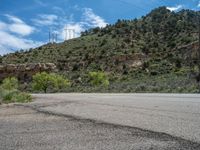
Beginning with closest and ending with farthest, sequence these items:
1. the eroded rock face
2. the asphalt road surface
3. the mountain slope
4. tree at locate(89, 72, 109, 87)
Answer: the asphalt road surface → tree at locate(89, 72, 109, 87) → the mountain slope → the eroded rock face

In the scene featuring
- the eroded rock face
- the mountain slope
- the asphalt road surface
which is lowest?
the asphalt road surface

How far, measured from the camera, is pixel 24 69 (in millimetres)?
83938

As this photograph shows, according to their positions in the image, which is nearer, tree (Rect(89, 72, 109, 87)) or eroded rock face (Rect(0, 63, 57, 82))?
tree (Rect(89, 72, 109, 87))

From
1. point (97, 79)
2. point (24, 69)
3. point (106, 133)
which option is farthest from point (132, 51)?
point (106, 133)

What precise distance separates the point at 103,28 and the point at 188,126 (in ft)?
323

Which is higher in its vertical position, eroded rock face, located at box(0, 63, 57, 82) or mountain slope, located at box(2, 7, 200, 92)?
mountain slope, located at box(2, 7, 200, 92)

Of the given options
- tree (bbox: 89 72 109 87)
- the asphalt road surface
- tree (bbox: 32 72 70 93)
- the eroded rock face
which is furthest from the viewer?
the eroded rock face

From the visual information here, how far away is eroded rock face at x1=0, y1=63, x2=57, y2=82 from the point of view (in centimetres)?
8219

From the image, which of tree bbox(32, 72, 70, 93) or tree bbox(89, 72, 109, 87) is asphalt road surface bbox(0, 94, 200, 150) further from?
tree bbox(32, 72, 70, 93)

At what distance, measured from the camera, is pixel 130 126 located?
9234 millimetres

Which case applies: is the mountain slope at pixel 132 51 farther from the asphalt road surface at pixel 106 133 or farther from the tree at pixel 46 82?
the asphalt road surface at pixel 106 133

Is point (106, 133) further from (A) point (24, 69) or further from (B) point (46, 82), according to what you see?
(A) point (24, 69)

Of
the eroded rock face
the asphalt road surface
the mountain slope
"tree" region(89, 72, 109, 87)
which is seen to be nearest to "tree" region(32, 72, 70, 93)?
the mountain slope

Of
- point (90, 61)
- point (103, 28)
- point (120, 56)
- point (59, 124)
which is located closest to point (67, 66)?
point (90, 61)
